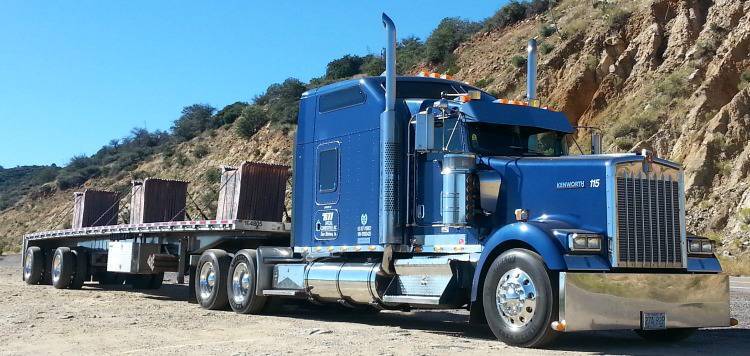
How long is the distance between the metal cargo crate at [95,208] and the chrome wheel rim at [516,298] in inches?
578

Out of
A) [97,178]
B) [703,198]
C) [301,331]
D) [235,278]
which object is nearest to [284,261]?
[235,278]

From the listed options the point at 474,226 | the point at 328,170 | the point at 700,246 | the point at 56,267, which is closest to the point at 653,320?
the point at 700,246

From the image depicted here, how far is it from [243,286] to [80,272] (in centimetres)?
841

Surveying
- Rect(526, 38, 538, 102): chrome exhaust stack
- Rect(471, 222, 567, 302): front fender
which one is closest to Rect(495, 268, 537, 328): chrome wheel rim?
Rect(471, 222, 567, 302): front fender

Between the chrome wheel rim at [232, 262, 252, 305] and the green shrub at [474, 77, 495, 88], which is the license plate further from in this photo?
the green shrub at [474, 77, 495, 88]

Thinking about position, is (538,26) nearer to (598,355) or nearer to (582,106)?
(582,106)

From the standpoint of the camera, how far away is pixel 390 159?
37.3 ft

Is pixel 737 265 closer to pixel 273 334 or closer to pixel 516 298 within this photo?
pixel 516 298

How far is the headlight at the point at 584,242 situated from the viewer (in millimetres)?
9070

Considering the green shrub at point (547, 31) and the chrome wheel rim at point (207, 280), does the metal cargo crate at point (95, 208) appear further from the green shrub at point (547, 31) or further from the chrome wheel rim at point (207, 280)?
the green shrub at point (547, 31)

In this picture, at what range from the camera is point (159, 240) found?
→ 17547 mm

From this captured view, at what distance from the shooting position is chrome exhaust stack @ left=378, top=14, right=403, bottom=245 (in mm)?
11312

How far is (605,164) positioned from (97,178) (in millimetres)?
72326

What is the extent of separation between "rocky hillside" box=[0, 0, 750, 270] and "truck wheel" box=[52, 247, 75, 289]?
671 inches
